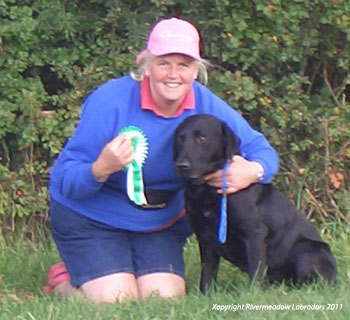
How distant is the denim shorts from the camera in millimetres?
5336


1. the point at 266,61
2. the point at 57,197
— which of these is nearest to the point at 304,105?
the point at 266,61

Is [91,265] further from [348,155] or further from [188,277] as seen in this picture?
[348,155]

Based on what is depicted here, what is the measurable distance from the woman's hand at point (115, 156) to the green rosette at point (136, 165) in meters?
0.21

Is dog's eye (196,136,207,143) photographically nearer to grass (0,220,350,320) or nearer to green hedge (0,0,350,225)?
grass (0,220,350,320)

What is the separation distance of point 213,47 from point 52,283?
2199 mm

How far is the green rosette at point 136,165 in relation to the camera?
5074 mm

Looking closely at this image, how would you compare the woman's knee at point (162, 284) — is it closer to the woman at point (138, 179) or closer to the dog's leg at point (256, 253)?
the woman at point (138, 179)

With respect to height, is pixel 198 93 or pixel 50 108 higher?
pixel 198 93

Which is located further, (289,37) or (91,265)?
(289,37)

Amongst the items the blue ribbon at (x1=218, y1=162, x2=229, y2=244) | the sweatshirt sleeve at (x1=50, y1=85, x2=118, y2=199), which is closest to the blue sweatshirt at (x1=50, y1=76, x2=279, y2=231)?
the sweatshirt sleeve at (x1=50, y1=85, x2=118, y2=199)

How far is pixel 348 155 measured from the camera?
276 inches

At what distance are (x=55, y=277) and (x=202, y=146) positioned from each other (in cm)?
128

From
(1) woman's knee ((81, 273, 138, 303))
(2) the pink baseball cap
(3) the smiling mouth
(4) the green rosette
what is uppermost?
(2) the pink baseball cap

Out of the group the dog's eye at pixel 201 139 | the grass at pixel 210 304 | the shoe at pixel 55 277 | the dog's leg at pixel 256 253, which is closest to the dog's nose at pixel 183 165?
the dog's eye at pixel 201 139
